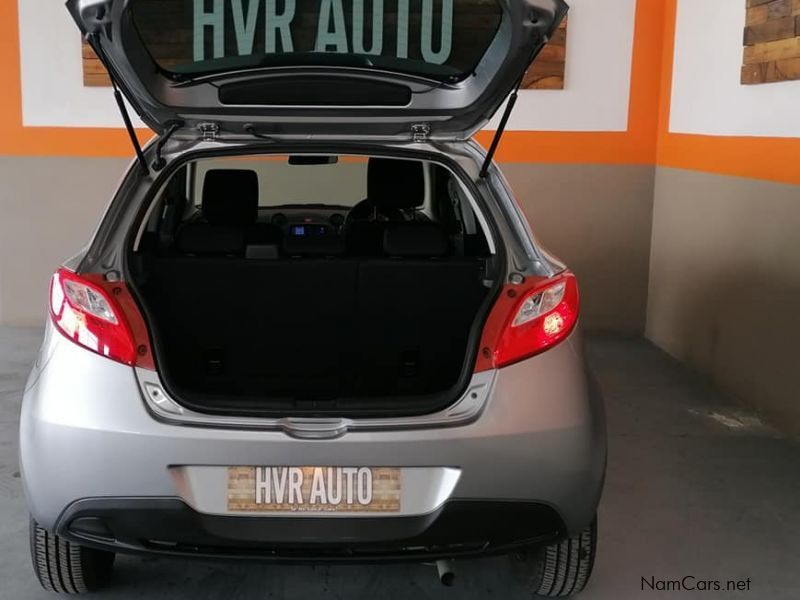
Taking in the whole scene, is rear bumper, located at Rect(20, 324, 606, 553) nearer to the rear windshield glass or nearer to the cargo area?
the cargo area

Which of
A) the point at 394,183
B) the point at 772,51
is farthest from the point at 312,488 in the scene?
the point at 772,51

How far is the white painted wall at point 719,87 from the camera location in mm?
3988

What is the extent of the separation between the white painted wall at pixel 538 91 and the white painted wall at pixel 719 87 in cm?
37

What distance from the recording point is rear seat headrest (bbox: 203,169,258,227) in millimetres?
3281

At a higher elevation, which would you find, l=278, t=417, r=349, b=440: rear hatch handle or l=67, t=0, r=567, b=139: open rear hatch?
l=67, t=0, r=567, b=139: open rear hatch

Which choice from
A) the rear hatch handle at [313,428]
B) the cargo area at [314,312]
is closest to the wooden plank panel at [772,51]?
the cargo area at [314,312]

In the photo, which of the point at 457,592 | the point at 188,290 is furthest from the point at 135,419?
the point at 457,592

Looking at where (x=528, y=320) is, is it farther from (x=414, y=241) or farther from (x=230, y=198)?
(x=230, y=198)

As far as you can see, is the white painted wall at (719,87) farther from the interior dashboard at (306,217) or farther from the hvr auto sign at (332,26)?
the interior dashboard at (306,217)

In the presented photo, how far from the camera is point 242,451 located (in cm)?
187

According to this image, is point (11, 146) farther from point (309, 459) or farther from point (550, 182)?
point (309, 459)

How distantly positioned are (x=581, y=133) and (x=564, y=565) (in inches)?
149

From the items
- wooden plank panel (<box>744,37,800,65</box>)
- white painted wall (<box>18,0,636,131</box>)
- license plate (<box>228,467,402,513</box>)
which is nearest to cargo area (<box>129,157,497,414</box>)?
license plate (<box>228,467,402,513</box>)

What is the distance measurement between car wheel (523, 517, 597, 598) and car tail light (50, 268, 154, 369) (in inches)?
43.3
